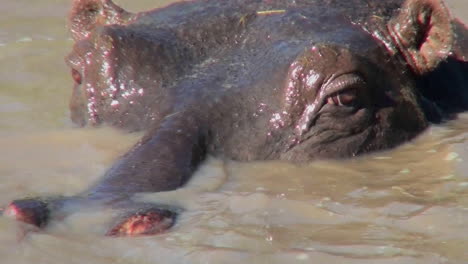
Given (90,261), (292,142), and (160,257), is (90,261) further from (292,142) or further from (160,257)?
(292,142)

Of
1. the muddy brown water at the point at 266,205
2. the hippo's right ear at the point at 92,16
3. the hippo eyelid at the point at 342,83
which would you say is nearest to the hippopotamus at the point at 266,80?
the hippo eyelid at the point at 342,83

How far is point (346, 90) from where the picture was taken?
4.91 meters

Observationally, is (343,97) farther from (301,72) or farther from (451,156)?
(451,156)

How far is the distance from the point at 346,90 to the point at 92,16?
1769 millimetres

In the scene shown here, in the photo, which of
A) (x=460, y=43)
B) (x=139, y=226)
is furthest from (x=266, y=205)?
(x=460, y=43)

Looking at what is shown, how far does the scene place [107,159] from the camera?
5082 mm

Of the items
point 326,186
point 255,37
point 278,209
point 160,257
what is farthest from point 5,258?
point 255,37

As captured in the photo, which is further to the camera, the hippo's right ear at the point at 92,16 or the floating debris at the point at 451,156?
the hippo's right ear at the point at 92,16

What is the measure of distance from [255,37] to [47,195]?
1.45 metres

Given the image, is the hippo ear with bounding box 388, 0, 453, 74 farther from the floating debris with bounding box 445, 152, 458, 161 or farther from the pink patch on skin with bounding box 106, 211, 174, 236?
the pink patch on skin with bounding box 106, 211, 174, 236

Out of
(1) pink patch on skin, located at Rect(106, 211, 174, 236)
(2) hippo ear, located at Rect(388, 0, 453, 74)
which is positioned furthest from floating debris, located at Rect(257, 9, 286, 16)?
(1) pink patch on skin, located at Rect(106, 211, 174, 236)

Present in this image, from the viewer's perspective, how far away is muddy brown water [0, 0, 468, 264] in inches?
155

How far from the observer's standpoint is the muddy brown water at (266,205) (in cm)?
393

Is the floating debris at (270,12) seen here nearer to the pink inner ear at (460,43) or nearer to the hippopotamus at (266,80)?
the hippopotamus at (266,80)
